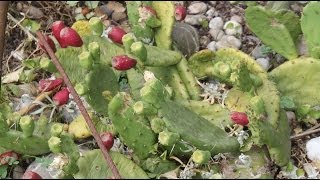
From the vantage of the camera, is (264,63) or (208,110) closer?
(208,110)

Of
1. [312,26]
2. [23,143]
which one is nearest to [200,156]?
[23,143]

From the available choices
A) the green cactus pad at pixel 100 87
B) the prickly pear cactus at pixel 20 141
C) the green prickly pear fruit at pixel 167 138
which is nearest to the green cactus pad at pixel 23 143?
the prickly pear cactus at pixel 20 141

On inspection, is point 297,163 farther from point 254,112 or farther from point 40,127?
point 40,127

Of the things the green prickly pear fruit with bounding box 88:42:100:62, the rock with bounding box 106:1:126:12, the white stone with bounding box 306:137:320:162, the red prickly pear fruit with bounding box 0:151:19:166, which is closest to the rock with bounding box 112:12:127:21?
the rock with bounding box 106:1:126:12

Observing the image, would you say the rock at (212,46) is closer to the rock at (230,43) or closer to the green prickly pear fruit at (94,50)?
the rock at (230,43)

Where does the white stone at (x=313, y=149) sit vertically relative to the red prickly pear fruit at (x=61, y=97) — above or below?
below

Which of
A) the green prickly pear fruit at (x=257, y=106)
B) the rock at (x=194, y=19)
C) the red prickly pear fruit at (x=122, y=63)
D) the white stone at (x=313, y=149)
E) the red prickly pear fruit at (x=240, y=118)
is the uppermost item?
the green prickly pear fruit at (x=257, y=106)

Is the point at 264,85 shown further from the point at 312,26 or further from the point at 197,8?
the point at 197,8
